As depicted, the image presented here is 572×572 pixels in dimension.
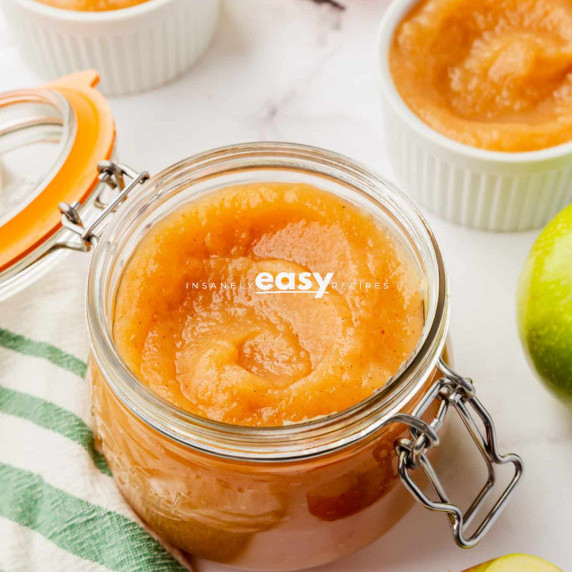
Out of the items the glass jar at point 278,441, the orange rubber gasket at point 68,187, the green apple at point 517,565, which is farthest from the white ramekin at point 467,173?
the green apple at point 517,565

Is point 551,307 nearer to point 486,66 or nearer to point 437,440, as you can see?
point 437,440

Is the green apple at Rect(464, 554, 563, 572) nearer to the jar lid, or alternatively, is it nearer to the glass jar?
the glass jar

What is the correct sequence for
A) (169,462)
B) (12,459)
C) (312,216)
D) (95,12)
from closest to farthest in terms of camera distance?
(169,462), (312,216), (12,459), (95,12)

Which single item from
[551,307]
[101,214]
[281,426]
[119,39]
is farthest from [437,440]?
[119,39]

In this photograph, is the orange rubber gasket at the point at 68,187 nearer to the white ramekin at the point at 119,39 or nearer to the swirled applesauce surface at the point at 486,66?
the white ramekin at the point at 119,39

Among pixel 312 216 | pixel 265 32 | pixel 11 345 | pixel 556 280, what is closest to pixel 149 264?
pixel 312 216

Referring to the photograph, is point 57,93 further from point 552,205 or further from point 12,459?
point 552,205

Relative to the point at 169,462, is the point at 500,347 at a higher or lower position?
lower
